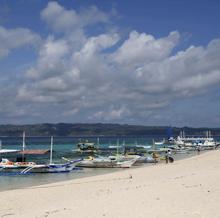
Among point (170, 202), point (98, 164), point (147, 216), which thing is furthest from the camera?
point (98, 164)

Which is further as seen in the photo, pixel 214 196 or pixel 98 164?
pixel 98 164

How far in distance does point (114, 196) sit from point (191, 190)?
128 inches

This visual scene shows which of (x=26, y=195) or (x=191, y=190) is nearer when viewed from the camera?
(x=191, y=190)

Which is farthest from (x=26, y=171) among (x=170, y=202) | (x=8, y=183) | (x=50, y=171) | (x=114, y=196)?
(x=170, y=202)

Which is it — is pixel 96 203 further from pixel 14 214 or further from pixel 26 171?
pixel 26 171

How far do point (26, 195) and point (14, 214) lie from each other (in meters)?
Result: 6.24

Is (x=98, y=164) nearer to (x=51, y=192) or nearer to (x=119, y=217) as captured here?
(x=51, y=192)

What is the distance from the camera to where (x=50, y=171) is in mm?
39781

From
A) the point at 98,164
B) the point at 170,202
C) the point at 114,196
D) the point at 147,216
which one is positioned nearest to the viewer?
the point at 147,216

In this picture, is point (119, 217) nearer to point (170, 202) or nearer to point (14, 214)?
point (170, 202)

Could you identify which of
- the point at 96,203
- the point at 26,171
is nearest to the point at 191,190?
the point at 96,203

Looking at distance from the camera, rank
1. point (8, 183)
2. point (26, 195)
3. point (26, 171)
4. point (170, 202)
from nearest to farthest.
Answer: point (170, 202) → point (26, 195) → point (8, 183) → point (26, 171)

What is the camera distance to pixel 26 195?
2100 centimetres

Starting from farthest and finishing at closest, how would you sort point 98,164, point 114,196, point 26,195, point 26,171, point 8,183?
point 98,164 < point 26,171 < point 8,183 < point 26,195 < point 114,196
